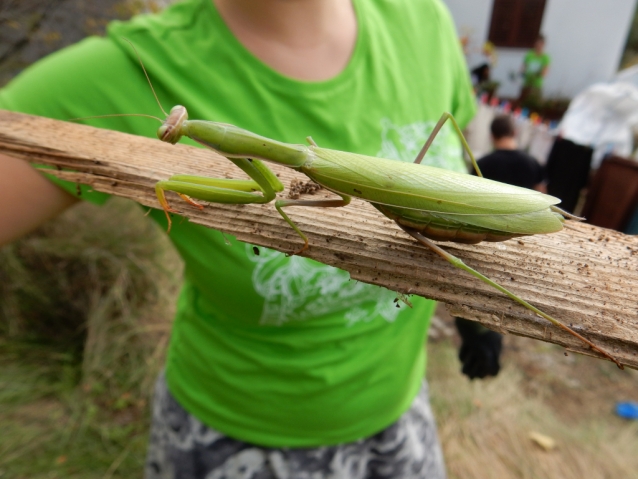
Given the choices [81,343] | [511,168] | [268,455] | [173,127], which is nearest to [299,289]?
[173,127]

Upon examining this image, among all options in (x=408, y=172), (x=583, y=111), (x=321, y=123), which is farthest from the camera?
(x=583, y=111)

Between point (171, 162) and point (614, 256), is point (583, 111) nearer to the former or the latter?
point (614, 256)

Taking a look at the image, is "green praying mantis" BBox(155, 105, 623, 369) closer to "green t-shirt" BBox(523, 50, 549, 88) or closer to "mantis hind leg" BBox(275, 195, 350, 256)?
"mantis hind leg" BBox(275, 195, 350, 256)

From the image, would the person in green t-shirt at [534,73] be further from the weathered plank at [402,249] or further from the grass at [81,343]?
the weathered plank at [402,249]

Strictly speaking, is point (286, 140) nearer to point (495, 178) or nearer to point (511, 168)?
point (495, 178)

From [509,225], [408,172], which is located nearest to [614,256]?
[509,225]

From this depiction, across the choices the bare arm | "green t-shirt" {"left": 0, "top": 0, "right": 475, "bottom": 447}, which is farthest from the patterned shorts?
the bare arm

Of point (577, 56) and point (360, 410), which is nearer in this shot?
point (360, 410)
